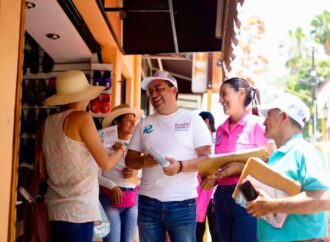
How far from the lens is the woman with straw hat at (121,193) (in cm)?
428

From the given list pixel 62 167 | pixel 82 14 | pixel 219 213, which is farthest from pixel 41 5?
pixel 219 213

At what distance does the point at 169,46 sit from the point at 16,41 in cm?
378

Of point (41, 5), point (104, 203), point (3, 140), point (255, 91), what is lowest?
point (104, 203)

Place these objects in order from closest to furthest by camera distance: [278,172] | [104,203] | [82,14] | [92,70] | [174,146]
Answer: [278,172], [174,146], [104,203], [82,14], [92,70]

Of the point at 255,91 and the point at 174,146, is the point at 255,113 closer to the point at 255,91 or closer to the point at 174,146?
the point at 255,91

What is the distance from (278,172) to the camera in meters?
2.24

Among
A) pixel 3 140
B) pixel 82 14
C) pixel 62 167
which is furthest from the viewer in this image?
pixel 82 14

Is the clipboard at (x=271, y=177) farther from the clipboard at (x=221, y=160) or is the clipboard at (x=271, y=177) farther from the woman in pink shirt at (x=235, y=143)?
the woman in pink shirt at (x=235, y=143)

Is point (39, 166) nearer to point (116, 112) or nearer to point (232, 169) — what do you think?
point (232, 169)

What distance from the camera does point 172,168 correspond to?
313 centimetres

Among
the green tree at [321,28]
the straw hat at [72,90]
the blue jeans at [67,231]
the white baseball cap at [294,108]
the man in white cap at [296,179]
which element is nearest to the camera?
the man in white cap at [296,179]

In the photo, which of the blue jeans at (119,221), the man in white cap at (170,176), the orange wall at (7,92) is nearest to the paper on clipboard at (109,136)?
the blue jeans at (119,221)

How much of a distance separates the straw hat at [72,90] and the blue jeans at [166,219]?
0.87m

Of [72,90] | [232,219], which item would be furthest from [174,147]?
[72,90]
